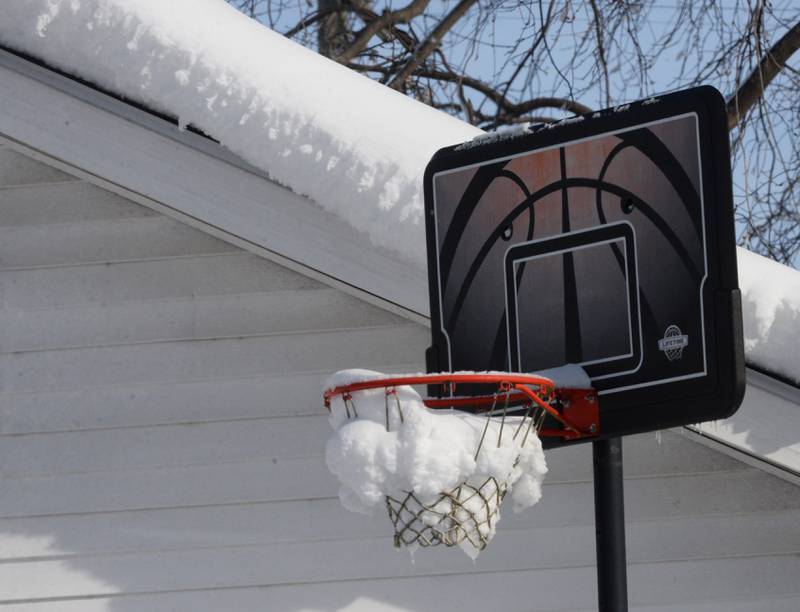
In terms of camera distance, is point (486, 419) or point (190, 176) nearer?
point (486, 419)

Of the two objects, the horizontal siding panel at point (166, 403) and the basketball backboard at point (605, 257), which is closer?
the basketball backboard at point (605, 257)

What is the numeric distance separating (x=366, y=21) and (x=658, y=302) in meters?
6.57

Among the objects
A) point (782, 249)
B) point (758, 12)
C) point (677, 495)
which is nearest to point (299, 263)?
point (677, 495)

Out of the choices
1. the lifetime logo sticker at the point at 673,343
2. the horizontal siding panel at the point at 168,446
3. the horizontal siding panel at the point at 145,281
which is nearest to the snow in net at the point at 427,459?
the lifetime logo sticker at the point at 673,343

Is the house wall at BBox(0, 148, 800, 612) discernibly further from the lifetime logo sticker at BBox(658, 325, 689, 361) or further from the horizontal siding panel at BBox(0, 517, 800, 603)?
the lifetime logo sticker at BBox(658, 325, 689, 361)

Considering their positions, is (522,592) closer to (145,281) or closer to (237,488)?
(237,488)

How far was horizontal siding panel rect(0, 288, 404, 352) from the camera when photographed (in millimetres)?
4312

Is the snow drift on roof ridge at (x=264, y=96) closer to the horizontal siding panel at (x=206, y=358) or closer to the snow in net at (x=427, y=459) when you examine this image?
the horizontal siding panel at (x=206, y=358)

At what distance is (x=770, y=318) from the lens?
3449 mm

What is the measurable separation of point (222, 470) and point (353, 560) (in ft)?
1.67

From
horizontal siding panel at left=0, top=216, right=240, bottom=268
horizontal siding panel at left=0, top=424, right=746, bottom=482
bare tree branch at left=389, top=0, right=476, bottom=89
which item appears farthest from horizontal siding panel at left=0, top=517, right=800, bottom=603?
bare tree branch at left=389, top=0, right=476, bottom=89

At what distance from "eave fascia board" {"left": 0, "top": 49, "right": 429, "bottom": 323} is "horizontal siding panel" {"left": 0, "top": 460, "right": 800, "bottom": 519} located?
24.5 inches

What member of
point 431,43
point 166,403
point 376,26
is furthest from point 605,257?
point 376,26

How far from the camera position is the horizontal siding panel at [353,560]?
412 cm
